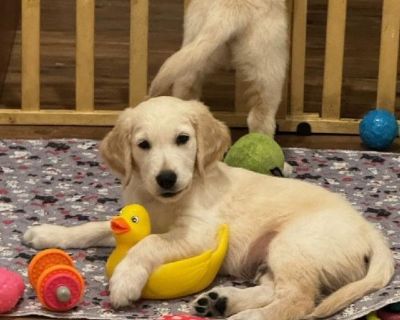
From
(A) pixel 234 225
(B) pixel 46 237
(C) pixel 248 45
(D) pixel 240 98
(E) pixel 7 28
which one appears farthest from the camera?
(E) pixel 7 28

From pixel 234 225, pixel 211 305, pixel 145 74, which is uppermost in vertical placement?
pixel 145 74

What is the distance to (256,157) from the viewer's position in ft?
9.66

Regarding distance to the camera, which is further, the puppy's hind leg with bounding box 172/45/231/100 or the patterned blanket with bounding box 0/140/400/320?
the puppy's hind leg with bounding box 172/45/231/100

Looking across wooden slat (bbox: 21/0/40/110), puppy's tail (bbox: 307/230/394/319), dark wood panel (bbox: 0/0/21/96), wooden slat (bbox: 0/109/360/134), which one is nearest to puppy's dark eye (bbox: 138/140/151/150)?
puppy's tail (bbox: 307/230/394/319)

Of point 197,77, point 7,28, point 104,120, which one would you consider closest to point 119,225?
point 197,77

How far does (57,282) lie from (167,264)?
252mm

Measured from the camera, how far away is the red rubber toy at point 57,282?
2.15 meters

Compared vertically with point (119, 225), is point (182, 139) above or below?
above

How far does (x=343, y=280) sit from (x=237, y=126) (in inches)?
62.2

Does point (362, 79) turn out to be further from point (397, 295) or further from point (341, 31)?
point (397, 295)

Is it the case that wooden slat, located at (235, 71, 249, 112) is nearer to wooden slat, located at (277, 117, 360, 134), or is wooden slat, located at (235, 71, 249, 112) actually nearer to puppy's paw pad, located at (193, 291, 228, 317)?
wooden slat, located at (277, 117, 360, 134)

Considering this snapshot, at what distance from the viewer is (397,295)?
2240mm

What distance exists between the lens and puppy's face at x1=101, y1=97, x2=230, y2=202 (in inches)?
89.7

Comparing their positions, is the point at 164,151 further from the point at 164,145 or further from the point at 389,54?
the point at 389,54
